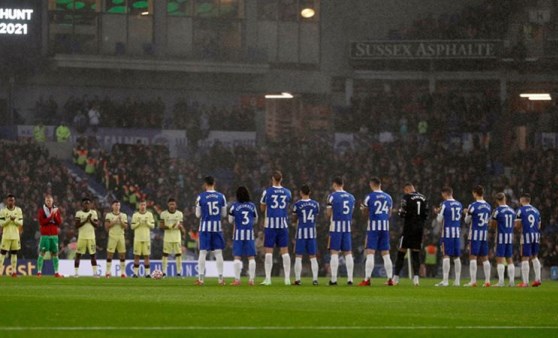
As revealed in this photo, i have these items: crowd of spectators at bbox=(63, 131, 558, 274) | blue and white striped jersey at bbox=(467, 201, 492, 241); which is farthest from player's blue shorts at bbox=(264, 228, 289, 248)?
crowd of spectators at bbox=(63, 131, 558, 274)

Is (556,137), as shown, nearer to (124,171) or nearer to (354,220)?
(354,220)

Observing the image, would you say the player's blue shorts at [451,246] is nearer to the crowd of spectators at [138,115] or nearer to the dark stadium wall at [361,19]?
the crowd of spectators at [138,115]

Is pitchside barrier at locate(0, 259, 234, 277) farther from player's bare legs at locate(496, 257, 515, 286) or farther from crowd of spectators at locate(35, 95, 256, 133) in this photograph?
crowd of spectators at locate(35, 95, 256, 133)

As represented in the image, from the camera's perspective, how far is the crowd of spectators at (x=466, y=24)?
66938 mm

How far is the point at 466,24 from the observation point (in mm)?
67625

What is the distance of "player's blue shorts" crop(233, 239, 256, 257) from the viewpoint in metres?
30.4

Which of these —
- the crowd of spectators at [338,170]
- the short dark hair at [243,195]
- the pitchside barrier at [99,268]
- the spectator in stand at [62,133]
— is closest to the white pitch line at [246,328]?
the short dark hair at [243,195]

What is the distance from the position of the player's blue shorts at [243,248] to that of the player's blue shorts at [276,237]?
14.9 inches

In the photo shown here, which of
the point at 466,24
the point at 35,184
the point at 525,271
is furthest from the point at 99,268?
the point at 466,24

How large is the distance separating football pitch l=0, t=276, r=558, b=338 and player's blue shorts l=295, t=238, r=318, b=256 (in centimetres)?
453

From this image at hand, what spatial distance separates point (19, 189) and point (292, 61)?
1945 cm

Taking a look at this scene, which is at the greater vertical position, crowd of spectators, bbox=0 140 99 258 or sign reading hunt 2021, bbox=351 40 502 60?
sign reading hunt 2021, bbox=351 40 502 60

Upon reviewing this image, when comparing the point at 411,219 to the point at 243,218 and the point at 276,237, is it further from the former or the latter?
the point at 243,218

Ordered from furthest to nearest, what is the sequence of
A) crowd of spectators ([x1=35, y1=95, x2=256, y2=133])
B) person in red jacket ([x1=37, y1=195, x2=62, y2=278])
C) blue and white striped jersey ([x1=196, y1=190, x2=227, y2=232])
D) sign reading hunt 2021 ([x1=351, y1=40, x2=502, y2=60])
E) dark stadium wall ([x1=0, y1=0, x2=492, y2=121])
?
sign reading hunt 2021 ([x1=351, y1=40, x2=502, y2=60]) < dark stadium wall ([x1=0, y1=0, x2=492, y2=121]) < crowd of spectators ([x1=35, y1=95, x2=256, y2=133]) < person in red jacket ([x1=37, y1=195, x2=62, y2=278]) < blue and white striped jersey ([x1=196, y1=190, x2=227, y2=232])
